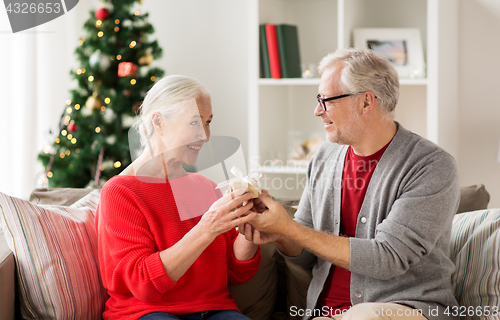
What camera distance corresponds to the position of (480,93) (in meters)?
2.74

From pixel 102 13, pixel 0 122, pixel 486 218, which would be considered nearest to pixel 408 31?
pixel 486 218

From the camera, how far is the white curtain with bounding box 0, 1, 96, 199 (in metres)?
2.80

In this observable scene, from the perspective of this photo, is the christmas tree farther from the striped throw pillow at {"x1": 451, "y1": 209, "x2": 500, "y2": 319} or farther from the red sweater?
the striped throw pillow at {"x1": 451, "y1": 209, "x2": 500, "y2": 319}

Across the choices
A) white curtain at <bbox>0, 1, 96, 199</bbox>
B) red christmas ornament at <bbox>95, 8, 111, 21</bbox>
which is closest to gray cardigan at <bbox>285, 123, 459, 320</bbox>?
red christmas ornament at <bbox>95, 8, 111, 21</bbox>

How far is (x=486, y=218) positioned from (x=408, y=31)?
149 cm

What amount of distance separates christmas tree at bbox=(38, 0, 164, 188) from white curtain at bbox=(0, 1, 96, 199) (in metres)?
0.22

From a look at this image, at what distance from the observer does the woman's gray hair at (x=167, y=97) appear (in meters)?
1.26

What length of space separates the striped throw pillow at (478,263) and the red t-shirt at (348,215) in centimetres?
→ 39

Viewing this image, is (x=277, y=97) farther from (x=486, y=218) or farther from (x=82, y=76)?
(x=486, y=218)

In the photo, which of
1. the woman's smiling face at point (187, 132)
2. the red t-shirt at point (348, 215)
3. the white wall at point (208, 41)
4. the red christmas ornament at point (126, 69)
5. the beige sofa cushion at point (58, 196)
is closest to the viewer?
the woman's smiling face at point (187, 132)

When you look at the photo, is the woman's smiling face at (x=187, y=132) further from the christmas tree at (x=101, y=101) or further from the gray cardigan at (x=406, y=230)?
the christmas tree at (x=101, y=101)

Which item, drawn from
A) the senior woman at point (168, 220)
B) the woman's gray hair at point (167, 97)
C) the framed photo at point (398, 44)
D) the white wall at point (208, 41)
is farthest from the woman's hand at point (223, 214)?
the white wall at point (208, 41)

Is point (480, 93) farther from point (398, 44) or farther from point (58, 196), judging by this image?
point (58, 196)

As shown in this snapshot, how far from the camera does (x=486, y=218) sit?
1.57 m
